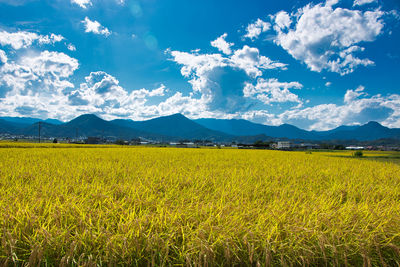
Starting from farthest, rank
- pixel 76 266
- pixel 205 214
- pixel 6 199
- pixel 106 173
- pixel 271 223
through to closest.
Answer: pixel 106 173
pixel 6 199
pixel 205 214
pixel 271 223
pixel 76 266

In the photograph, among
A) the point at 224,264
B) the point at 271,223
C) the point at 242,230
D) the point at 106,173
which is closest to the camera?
the point at 224,264

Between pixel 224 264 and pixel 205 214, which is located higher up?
pixel 205 214

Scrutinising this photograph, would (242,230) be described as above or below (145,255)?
above

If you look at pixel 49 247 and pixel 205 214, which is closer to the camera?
pixel 49 247

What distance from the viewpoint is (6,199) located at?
275 cm

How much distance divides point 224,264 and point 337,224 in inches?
57.1

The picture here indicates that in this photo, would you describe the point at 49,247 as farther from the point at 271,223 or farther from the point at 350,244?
the point at 350,244

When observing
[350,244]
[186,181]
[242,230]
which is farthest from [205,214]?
[186,181]

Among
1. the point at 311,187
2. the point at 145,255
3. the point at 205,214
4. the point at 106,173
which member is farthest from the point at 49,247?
the point at 311,187

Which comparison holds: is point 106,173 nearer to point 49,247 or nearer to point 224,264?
point 49,247

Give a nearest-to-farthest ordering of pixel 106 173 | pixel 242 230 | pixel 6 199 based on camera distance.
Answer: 1. pixel 242 230
2. pixel 6 199
3. pixel 106 173

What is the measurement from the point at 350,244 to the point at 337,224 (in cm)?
28

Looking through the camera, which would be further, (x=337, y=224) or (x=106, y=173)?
(x=106, y=173)

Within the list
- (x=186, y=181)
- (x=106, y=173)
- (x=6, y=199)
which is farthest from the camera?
(x=106, y=173)
